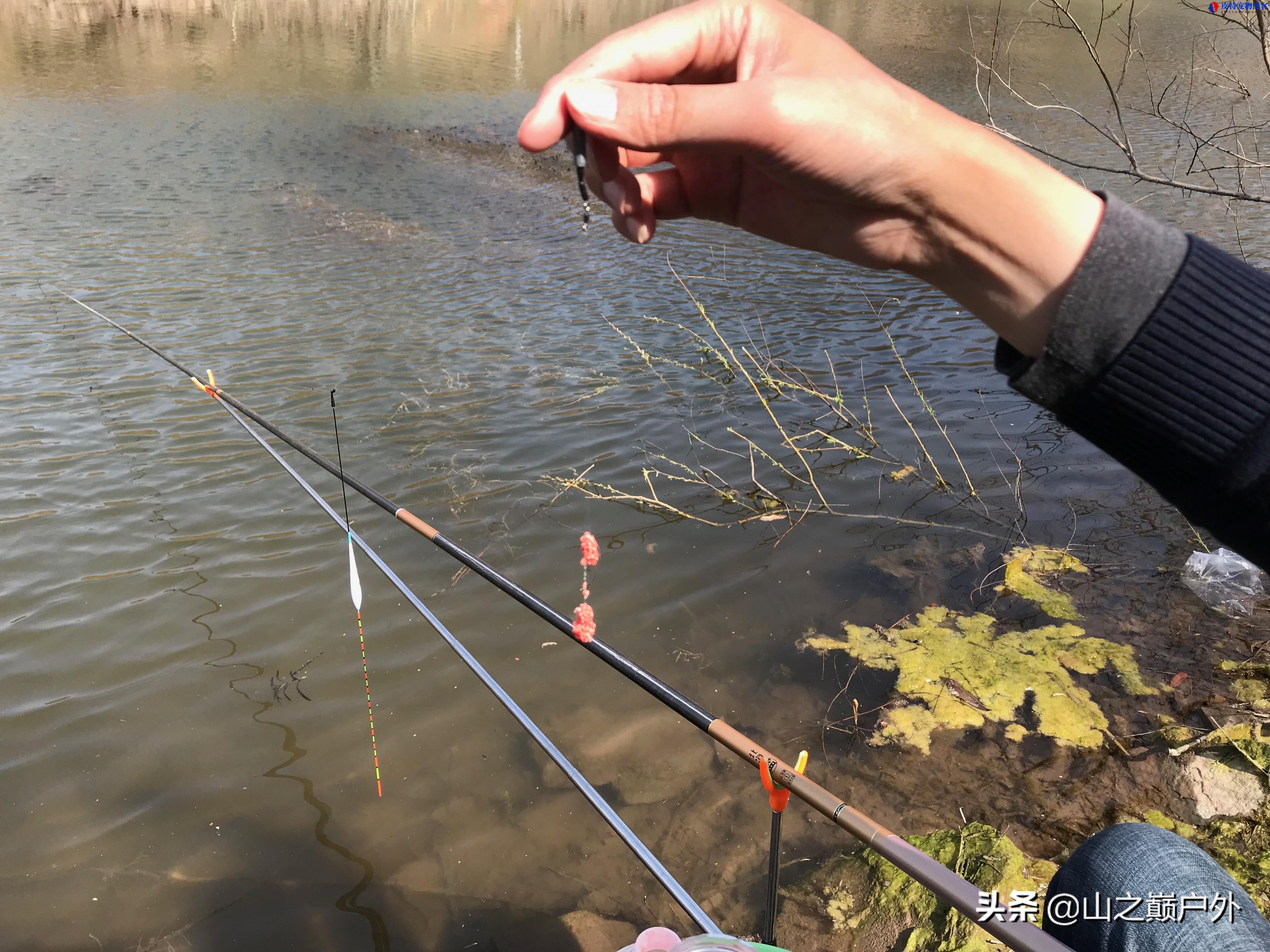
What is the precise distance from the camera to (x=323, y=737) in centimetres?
374

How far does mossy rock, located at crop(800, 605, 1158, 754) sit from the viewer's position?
344 cm

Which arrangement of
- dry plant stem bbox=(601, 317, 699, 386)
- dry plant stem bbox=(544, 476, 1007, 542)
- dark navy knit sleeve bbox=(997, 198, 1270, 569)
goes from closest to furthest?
dark navy knit sleeve bbox=(997, 198, 1270, 569) < dry plant stem bbox=(544, 476, 1007, 542) < dry plant stem bbox=(601, 317, 699, 386)

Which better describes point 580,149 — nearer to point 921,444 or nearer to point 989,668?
point 989,668

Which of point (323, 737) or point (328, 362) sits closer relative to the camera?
point (323, 737)

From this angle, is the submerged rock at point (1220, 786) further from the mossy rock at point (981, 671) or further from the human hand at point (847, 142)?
the human hand at point (847, 142)

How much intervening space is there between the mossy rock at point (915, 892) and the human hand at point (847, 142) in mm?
1956

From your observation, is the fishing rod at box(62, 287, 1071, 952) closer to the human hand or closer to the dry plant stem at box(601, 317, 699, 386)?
the human hand

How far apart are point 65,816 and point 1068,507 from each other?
535 cm

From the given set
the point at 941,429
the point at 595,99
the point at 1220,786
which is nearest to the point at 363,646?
the point at 595,99

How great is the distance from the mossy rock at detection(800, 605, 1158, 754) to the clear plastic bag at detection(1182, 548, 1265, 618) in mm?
681

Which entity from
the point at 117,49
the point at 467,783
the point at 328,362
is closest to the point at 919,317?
the point at 328,362

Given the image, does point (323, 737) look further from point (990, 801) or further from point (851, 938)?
point (990, 801)

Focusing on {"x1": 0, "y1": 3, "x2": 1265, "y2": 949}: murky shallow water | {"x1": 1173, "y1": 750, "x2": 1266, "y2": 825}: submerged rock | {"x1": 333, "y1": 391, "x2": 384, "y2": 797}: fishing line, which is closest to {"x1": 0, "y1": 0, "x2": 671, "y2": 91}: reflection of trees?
{"x1": 0, "y1": 3, "x2": 1265, "y2": 949}: murky shallow water

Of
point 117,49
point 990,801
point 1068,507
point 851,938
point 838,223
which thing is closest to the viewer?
point 838,223
